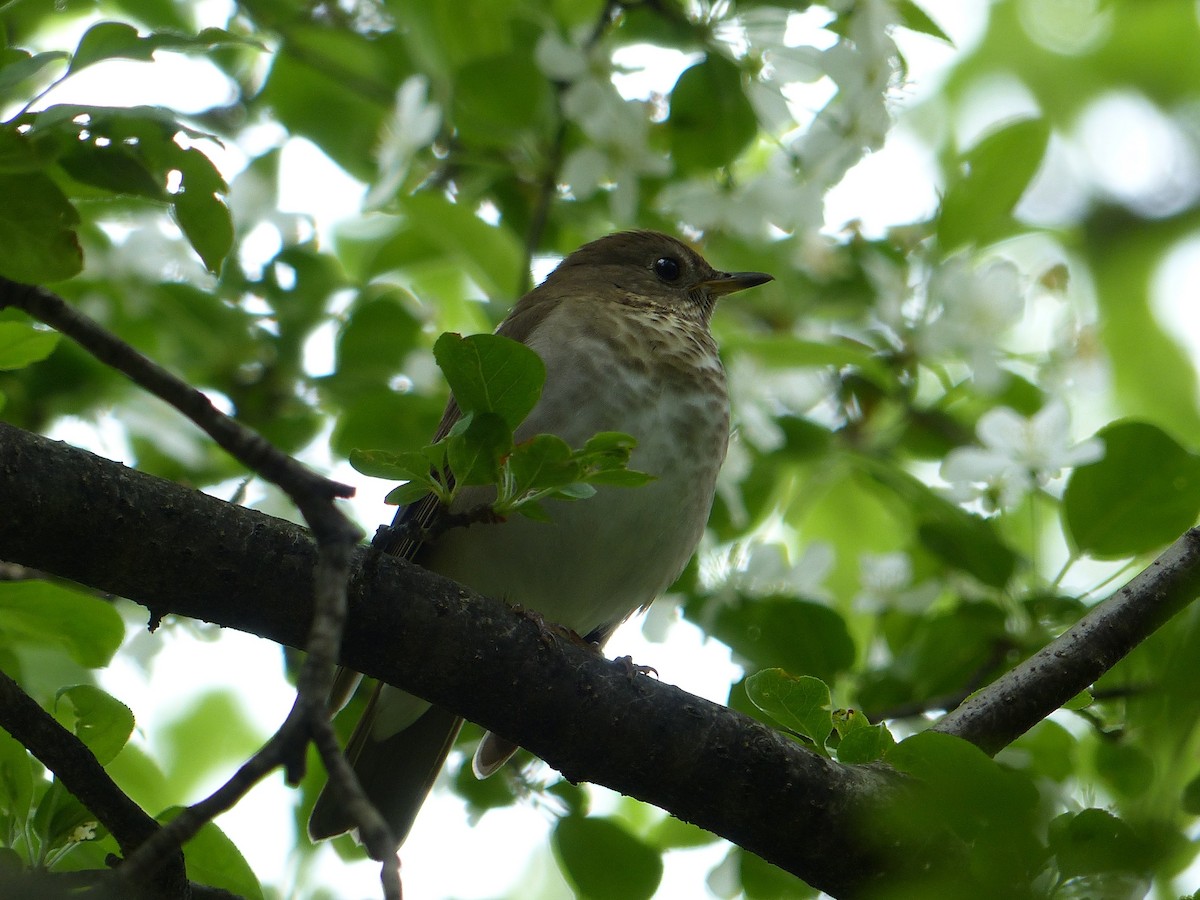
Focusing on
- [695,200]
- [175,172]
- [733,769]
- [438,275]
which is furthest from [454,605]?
[438,275]

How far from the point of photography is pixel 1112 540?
3.61 m

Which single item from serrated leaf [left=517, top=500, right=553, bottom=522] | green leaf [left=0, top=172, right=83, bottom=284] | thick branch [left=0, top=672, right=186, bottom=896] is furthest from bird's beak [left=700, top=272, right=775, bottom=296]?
thick branch [left=0, top=672, right=186, bottom=896]

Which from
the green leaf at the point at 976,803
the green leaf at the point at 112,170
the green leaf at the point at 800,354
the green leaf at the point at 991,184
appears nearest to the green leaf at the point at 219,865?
the green leaf at the point at 112,170

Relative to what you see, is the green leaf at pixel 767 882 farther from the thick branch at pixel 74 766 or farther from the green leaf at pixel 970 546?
the thick branch at pixel 74 766

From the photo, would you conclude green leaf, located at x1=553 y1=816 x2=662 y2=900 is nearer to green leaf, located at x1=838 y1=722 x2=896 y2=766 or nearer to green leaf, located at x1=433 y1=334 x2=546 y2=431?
green leaf, located at x1=838 y1=722 x2=896 y2=766

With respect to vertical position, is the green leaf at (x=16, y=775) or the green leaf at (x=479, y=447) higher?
the green leaf at (x=479, y=447)

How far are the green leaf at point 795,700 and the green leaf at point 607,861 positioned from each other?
2.77ft

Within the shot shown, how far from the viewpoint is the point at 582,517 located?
3.96 meters

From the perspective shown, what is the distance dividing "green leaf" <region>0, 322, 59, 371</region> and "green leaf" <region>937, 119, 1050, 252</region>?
2.88 meters

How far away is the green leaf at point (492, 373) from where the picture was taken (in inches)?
93.0

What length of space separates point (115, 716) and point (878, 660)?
2.61 m

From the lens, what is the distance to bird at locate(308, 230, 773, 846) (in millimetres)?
3957

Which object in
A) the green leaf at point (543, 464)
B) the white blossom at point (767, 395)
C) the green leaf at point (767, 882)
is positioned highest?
the white blossom at point (767, 395)

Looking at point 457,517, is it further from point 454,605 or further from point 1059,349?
point 1059,349
